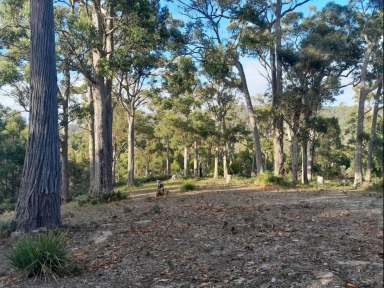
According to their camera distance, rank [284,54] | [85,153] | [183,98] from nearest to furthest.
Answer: [284,54]
[183,98]
[85,153]

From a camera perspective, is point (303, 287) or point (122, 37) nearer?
point (303, 287)

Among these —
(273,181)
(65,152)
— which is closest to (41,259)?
(273,181)

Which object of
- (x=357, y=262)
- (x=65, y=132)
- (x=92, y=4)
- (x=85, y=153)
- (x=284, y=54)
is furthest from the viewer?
(x=85, y=153)

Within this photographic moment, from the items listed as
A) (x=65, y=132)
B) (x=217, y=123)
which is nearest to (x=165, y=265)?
(x=65, y=132)

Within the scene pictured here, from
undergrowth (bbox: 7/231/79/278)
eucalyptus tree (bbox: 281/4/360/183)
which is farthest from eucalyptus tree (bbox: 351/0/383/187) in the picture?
undergrowth (bbox: 7/231/79/278)

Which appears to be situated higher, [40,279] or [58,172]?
[58,172]

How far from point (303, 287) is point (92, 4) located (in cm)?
1068

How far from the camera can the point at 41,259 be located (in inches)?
176

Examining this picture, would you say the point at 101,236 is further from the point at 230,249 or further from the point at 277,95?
the point at 277,95

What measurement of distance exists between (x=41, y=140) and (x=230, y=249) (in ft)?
11.8

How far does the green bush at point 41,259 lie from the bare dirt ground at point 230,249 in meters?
0.12

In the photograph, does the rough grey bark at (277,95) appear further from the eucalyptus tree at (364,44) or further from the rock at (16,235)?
the rock at (16,235)

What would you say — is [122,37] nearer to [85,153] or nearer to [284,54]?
[284,54]

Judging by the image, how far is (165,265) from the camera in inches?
179
